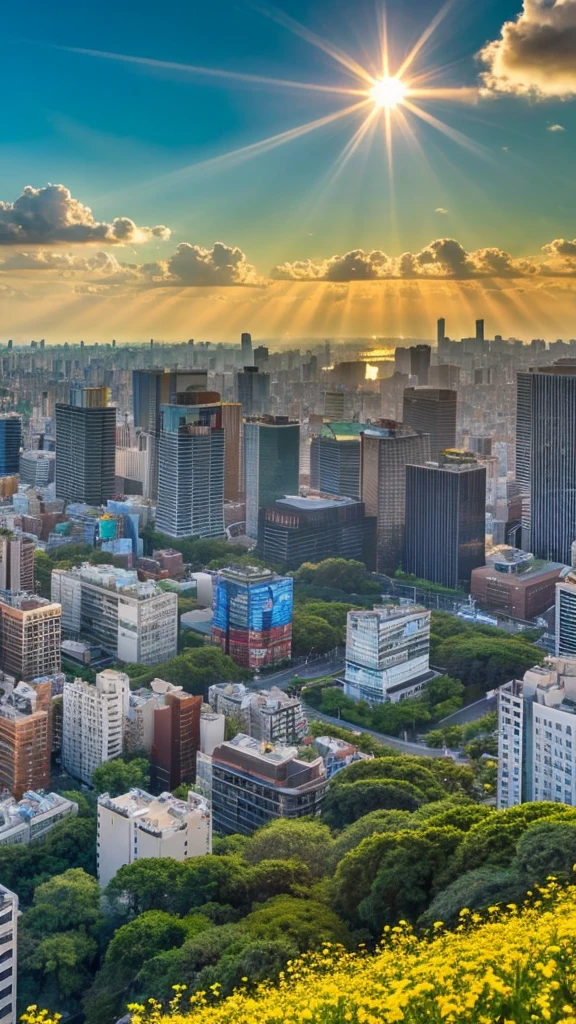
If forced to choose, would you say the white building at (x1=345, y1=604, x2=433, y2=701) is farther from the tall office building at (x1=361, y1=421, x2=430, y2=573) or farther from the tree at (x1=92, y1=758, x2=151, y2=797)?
the tall office building at (x1=361, y1=421, x2=430, y2=573)

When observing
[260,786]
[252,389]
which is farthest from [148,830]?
[252,389]

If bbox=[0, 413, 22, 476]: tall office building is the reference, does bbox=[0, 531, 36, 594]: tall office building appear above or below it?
below

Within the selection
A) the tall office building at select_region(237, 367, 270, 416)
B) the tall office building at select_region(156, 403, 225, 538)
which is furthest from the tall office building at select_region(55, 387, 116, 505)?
the tall office building at select_region(237, 367, 270, 416)

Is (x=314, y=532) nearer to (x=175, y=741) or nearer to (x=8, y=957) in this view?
(x=175, y=741)

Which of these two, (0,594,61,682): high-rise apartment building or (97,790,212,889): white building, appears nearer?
(97,790,212,889): white building

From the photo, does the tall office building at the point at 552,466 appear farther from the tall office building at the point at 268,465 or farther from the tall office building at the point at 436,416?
the tall office building at the point at 268,465

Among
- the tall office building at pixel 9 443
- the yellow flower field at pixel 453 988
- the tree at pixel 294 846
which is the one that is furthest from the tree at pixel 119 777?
the tall office building at pixel 9 443
